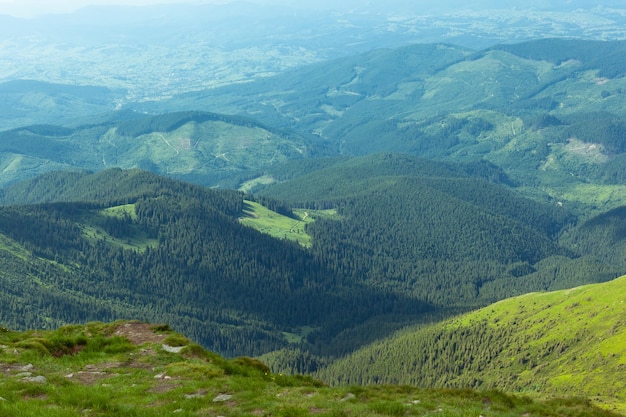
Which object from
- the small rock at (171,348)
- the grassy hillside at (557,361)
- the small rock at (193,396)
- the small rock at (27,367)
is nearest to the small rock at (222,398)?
the small rock at (193,396)

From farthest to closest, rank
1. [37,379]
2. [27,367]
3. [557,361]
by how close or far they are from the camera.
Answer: [557,361], [27,367], [37,379]

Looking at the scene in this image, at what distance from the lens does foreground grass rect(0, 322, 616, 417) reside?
43.8m

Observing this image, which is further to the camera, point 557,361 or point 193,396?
point 557,361

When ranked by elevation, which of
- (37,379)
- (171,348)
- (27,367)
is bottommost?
(171,348)

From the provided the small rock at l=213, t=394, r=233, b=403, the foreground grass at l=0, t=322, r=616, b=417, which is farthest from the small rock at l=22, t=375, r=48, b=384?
the small rock at l=213, t=394, r=233, b=403

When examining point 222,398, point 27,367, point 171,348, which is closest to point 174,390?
point 222,398

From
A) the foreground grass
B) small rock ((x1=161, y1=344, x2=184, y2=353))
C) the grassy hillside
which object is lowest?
the grassy hillside

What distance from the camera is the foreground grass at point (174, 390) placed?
4381 cm

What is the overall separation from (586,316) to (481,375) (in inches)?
1370

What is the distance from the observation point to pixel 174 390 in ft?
159

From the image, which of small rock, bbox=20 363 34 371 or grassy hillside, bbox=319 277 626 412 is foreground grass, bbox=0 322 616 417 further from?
grassy hillside, bbox=319 277 626 412

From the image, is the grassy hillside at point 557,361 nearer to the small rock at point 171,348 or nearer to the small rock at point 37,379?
the small rock at point 171,348

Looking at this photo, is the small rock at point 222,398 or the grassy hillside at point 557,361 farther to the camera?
the grassy hillside at point 557,361

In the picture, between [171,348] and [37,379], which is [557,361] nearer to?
[171,348]
